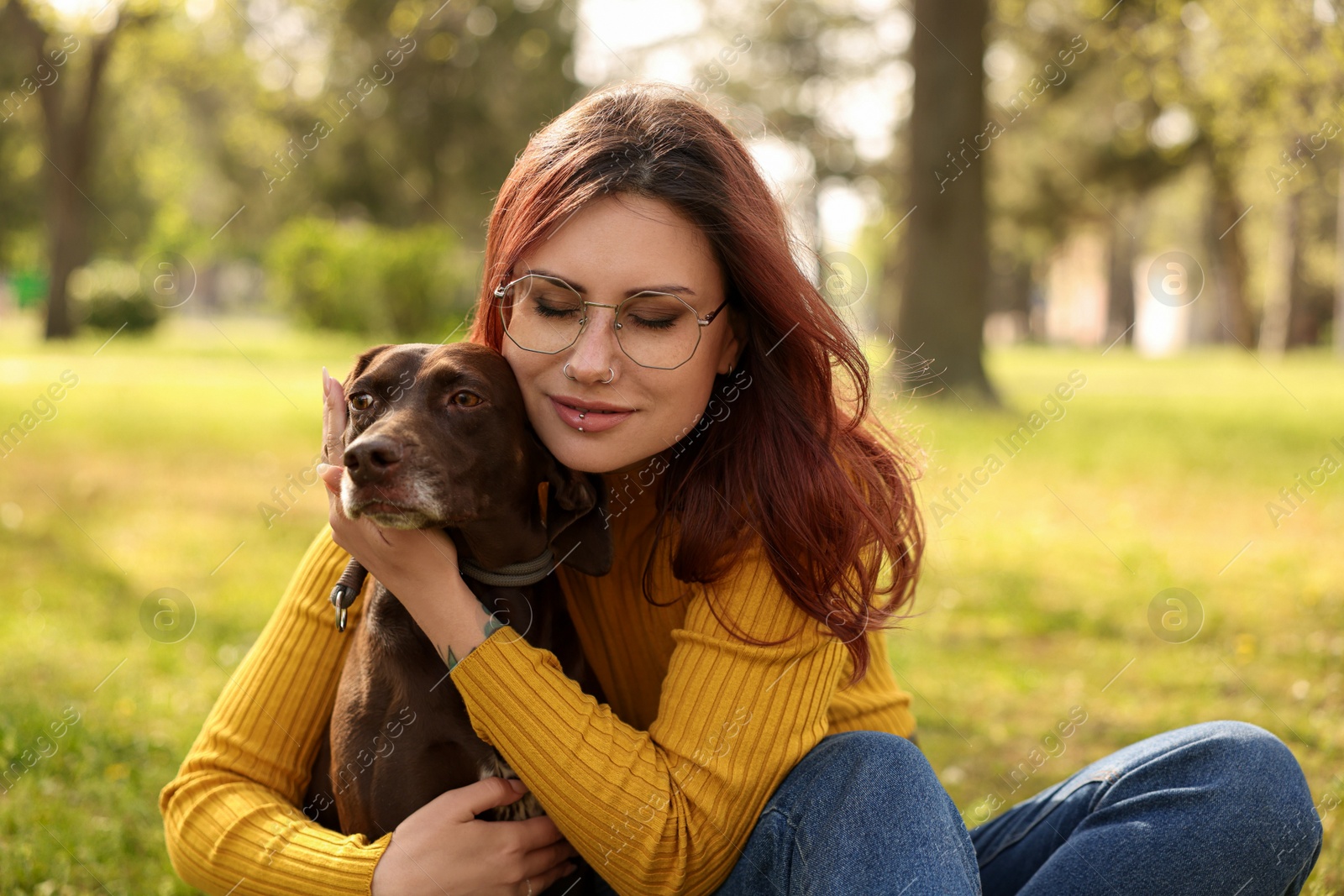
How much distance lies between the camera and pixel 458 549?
2.45 m

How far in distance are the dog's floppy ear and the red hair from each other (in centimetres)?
13

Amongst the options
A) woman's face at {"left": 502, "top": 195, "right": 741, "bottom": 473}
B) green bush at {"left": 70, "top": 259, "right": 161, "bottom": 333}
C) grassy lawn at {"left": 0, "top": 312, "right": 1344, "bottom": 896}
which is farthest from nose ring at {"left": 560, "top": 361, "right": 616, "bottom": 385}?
green bush at {"left": 70, "top": 259, "right": 161, "bottom": 333}

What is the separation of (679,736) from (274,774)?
0.98 m

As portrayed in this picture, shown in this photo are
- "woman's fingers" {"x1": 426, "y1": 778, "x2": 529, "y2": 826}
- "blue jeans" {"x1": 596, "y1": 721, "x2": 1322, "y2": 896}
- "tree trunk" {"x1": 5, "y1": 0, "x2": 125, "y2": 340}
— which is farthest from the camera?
"tree trunk" {"x1": 5, "y1": 0, "x2": 125, "y2": 340}

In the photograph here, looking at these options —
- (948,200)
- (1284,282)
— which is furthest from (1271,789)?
(1284,282)

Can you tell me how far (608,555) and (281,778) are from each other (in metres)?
0.92

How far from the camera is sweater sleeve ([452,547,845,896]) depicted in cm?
210

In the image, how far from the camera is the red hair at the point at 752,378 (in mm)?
2350

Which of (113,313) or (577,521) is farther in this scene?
(113,313)

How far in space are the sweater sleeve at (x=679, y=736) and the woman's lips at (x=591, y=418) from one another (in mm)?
430

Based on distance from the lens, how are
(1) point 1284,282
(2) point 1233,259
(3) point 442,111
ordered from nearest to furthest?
(3) point 442,111 < (1) point 1284,282 < (2) point 1233,259

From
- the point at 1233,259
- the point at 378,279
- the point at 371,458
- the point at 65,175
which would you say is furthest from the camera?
the point at 1233,259

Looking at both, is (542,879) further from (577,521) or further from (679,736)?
(577,521)

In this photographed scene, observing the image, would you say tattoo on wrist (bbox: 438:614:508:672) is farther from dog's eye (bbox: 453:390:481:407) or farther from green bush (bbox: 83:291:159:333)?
green bush (bbox: 83:291:159:333)
